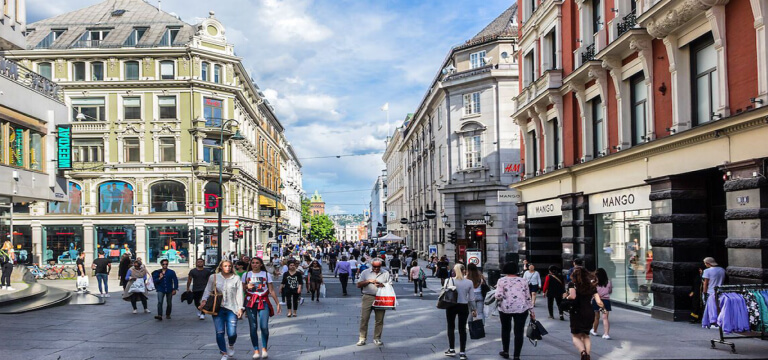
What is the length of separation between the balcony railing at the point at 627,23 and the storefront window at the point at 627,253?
5.03m

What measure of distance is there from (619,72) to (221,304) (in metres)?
13.6

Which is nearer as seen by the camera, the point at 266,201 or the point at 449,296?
the point at 449,296

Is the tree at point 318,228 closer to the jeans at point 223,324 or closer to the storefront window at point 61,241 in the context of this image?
the storefront window at point 61,241

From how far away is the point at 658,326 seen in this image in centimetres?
1468

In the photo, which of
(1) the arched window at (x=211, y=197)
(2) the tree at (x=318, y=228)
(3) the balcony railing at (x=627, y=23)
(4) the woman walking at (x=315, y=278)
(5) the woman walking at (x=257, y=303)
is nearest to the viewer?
(5) the woman walking at (x=257, y=303)

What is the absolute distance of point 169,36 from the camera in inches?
2058

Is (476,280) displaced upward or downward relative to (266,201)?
downward

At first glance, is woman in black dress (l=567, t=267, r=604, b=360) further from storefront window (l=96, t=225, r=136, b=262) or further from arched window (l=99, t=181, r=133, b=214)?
arched window (l=99, t=181, r=133, b=214)

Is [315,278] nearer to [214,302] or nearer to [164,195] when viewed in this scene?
[214,302]

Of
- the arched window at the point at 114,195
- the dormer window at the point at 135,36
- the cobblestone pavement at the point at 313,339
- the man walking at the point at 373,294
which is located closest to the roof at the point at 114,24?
the dormer window at the point at 135,36

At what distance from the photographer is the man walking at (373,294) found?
12.6 metres

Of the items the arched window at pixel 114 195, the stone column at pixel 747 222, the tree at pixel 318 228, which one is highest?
the arched window at pixel 114 195

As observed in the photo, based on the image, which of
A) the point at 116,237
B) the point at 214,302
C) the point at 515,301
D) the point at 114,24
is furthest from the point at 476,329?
the point at 114,24

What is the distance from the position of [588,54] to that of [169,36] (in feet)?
131
